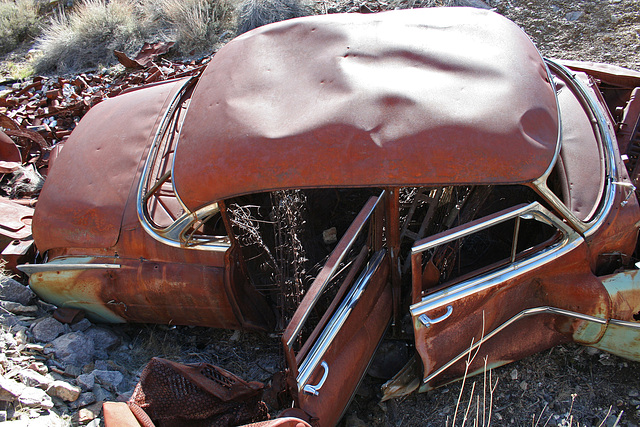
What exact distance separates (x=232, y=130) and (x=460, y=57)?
1.27 metres

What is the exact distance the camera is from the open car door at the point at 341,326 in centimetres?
219

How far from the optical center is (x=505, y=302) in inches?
106

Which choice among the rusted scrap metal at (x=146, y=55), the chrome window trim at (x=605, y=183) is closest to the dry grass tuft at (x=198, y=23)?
the rusted scrap metal at (x=146, y=55)

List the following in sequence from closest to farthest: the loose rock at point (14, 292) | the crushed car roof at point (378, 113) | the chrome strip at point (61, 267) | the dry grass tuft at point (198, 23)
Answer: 1. the crushed car roof at point (378, 113)
2. the chrome strip at point (61, 267)
3. the loose rock at point (14, 292)
4. the dry grass tuft at point (198, 23)

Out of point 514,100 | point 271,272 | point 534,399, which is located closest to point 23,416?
point 271,272

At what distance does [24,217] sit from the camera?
13.9ft

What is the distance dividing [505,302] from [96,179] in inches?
108

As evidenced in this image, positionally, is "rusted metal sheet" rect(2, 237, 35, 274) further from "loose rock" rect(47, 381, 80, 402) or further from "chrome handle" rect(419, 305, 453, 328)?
"chrome handle" rect(419, 305, 453, 328)

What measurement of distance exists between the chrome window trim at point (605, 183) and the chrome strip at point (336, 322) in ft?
2.98

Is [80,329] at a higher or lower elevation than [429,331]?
lower

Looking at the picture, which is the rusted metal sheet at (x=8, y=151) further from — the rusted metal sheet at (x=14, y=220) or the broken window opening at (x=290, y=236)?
the broken window opening at (x=290, y=236)

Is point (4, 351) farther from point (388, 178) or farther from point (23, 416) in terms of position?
point (388, 178)

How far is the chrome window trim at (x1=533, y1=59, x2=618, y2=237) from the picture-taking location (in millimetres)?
2489

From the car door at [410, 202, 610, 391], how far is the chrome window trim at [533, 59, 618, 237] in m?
0.06
